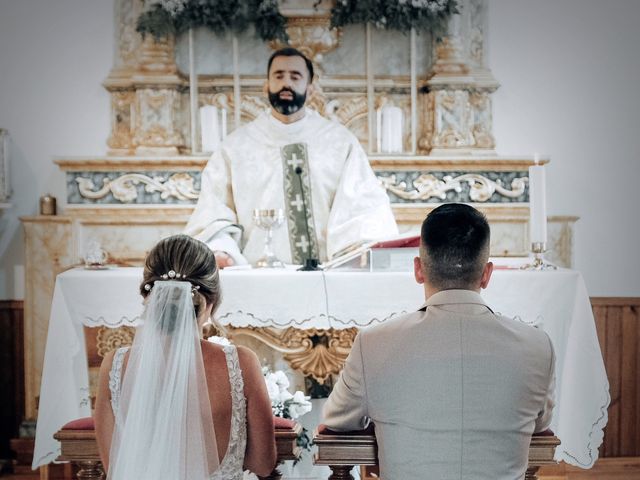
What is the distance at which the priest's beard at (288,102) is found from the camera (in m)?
5.12

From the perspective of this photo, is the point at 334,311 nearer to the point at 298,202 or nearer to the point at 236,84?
the point at 298,202

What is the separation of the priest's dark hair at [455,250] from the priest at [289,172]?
2711 millimetres

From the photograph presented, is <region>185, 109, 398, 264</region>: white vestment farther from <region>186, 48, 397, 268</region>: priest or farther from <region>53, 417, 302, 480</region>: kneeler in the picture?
<region>53, 417, 302, 480</region>: kneeler

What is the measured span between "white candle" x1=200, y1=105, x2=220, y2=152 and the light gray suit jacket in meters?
3.68

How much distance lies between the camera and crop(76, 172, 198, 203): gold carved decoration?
5.52 meters

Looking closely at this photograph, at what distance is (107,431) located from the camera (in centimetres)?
239

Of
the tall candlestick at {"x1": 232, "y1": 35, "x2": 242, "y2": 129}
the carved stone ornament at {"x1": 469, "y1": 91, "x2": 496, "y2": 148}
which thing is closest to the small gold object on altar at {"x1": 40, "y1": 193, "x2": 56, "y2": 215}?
the tall candlestick at {"x1": 232, "y1": 35, "x2": 242, "y2": 129}

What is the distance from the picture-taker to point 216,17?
18.8 feet

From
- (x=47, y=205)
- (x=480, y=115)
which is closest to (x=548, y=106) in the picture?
(x=480, y=115)

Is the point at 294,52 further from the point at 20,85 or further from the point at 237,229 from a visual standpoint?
the point at 20,85

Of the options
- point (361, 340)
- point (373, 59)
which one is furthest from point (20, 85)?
point (361, 340)

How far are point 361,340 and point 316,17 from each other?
4035 mm

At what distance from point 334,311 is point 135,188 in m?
2.11

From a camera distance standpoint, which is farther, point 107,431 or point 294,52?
point 294,52
